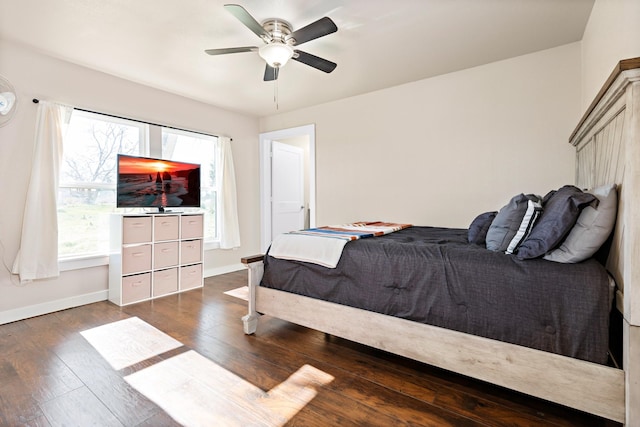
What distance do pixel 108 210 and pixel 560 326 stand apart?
4.06 m

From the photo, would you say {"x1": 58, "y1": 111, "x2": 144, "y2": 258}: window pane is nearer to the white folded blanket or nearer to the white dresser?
the white dresser

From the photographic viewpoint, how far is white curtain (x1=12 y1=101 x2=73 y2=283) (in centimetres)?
276

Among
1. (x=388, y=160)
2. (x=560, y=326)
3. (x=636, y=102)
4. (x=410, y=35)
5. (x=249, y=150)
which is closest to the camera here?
(x=636, y=102)

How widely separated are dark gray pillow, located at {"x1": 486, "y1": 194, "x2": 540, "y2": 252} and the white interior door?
3697 millimetres

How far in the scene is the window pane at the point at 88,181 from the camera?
10.2ft

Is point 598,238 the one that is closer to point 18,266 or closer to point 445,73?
point 445,73

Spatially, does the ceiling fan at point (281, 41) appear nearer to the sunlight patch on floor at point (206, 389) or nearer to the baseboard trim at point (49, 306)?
the sunlight patch on floor at point (206, 389)

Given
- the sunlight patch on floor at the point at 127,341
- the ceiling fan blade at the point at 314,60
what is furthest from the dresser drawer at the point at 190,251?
the ceiling fan blade at the point at 314,60

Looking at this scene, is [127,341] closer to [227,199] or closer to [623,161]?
[227,199]

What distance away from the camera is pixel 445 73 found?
338cm

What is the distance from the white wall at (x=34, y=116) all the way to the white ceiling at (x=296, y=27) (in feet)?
0.53

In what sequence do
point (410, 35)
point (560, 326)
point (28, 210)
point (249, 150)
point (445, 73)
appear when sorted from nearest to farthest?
point (560, 326)
point (410, 35)
point (28, 210)
point (445, 73)
point (249, 150)

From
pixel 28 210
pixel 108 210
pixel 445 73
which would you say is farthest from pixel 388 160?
pixel 28 210

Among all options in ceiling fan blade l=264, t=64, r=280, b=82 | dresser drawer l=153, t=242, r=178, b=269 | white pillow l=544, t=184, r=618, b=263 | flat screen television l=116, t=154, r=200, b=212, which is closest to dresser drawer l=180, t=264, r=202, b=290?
dresser drawer l=153, t=242, r=178, b=269
